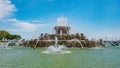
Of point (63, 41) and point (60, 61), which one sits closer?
point (60, 61)

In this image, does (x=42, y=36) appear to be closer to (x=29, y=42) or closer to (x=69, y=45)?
(x=29, y=42)

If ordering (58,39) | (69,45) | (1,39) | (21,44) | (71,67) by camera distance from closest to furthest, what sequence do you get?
1. (71,67)
2. (69,45)
3. (58,39)
4. (21,44)
5. (1,39)

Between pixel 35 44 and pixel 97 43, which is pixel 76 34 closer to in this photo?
pixel 97 43

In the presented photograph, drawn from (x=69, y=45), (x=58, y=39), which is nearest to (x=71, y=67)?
(x=69, y=45)

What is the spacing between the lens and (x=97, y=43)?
67312 mm

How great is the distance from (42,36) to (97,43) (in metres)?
14.9

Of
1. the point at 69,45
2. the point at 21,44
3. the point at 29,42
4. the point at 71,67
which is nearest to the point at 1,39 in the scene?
the point at 21,44

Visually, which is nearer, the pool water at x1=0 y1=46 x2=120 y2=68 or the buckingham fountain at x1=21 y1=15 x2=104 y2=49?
the pool water at x1=0 y1=46 x2=120 y2=68

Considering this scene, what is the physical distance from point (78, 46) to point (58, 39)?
678 centimetres

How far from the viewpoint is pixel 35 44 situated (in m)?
64.6

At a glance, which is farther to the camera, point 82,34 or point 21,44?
point 21,44

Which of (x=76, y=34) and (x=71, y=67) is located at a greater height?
(x=76, y=34)

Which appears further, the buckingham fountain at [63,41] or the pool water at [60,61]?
the buckingham fountain at [63,41]

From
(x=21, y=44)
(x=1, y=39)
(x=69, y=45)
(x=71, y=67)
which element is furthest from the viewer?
(x=1, y=39)
